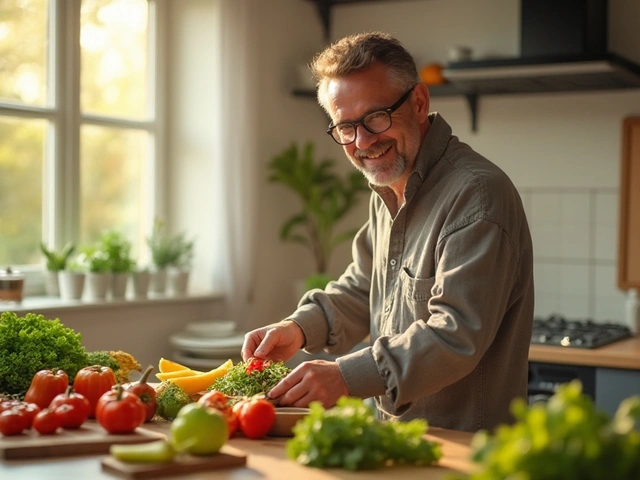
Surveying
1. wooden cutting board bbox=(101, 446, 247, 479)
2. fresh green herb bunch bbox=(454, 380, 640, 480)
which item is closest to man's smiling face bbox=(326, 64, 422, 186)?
wooden cutting board bbox=(101, 446, 247, 479)

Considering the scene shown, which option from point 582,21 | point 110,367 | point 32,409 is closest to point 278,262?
point 582,21

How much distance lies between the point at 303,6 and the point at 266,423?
11.2 feet

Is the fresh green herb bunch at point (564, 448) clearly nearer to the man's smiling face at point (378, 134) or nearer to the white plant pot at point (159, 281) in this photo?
the man's smiling face at point (378, 134)

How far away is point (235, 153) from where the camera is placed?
433 cm

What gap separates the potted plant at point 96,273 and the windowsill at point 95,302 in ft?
0.15

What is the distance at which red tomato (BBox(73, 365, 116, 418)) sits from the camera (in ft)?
6.61

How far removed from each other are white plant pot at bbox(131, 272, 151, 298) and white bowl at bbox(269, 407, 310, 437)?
2.26 metres

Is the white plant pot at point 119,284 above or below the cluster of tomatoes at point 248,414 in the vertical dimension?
above

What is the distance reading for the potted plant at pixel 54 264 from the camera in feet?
12.5

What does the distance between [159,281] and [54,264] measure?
1.71 feet

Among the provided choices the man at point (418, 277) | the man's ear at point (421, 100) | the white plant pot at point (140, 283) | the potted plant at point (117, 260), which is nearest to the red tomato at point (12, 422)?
the man at point (418, 277)

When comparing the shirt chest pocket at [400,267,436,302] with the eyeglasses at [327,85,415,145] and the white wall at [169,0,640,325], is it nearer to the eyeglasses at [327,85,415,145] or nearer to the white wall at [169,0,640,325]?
the eyeglasses at [327,85,415,145]

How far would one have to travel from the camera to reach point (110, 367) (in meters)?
2.29

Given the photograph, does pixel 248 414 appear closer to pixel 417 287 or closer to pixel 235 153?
pixel 417 287
